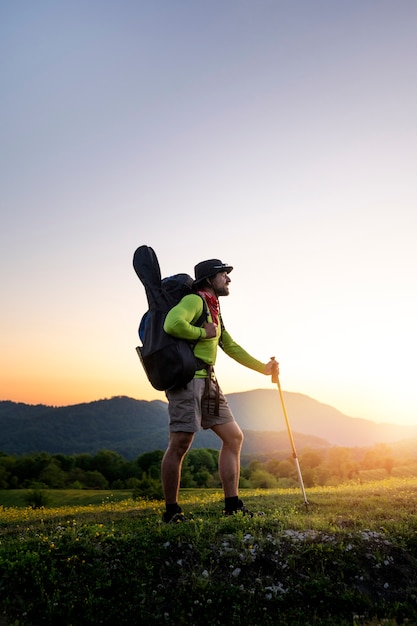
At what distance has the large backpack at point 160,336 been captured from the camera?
A: 22.4 feet

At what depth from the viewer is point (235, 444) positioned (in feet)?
24.1

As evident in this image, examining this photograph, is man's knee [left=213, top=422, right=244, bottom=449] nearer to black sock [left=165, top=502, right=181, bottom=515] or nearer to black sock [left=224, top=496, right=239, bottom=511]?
black sock [left=224, top=496, right=239, bottom=511]

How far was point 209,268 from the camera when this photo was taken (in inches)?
302

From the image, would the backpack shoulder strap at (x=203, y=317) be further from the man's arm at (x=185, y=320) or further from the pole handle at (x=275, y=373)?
the pole handle at (x=275, y=373)

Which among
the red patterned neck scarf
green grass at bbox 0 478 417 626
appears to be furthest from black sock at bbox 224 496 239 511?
the red patterned neck scarf

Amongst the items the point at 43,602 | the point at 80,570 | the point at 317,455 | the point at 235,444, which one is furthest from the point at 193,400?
the point at 317,455

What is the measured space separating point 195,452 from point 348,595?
259 feet

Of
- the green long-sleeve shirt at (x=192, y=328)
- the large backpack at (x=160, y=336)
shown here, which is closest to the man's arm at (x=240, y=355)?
the green long-sleeve shirt at (x=192, y=328)

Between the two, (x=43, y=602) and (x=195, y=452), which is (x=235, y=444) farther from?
(x=195, y=452)

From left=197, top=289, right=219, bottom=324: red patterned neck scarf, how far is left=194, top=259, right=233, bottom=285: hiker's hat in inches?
9.1

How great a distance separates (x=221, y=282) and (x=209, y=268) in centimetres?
30

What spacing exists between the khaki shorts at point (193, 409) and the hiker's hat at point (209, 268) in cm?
163

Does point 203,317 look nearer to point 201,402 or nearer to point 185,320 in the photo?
point 185,320

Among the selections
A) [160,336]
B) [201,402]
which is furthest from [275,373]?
[160,336]
